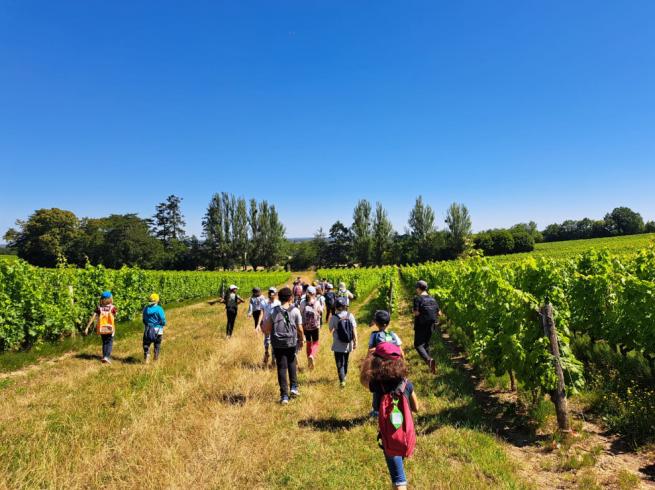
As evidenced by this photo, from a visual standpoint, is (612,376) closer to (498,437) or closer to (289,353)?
(498,437)

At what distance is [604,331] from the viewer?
7875 mm

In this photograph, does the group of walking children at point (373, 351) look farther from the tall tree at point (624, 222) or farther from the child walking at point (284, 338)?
the tall tree at point (624, 222)

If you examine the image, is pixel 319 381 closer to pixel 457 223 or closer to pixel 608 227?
pixel 457 223

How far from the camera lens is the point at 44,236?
73.1 metres

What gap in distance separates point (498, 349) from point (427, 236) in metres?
80.0

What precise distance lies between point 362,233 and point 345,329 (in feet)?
258

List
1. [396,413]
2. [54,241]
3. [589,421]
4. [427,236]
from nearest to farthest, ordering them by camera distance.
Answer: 1. [396,413]
2. [589,421]
3. [54,241]
4. [427,236]

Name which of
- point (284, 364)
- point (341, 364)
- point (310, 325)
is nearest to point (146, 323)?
point (310, 325)

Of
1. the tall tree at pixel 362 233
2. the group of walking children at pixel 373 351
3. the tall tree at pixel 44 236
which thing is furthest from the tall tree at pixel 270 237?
the group of walking children at pixel 373 351

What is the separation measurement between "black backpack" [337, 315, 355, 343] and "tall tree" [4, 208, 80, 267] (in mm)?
86091

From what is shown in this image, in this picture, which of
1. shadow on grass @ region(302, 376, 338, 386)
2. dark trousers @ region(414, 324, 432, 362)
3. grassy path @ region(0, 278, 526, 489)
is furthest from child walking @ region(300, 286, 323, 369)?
dark trousers @ region(414, 324, 432, 362)

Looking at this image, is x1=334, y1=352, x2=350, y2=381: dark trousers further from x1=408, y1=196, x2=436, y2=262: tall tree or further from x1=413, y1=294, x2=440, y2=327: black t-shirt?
x1=408, y1=196, x2=436, y2=262: tall tree

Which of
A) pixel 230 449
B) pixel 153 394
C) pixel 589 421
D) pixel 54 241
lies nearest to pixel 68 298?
pixel 153 394

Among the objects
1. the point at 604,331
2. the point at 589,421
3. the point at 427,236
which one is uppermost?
the point at 427,236
